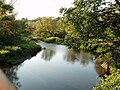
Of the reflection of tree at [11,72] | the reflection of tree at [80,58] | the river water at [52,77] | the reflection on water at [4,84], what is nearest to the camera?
the reflection on water at [4,84]

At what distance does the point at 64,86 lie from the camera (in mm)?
21516

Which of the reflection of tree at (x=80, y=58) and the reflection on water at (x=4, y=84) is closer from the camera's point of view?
the reflection on water at (x=4, y=84)

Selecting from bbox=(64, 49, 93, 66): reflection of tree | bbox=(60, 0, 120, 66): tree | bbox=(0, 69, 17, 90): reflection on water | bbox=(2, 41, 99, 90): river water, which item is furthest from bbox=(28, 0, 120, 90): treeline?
bbox=(64, 49, 93, 66): reflection of tree

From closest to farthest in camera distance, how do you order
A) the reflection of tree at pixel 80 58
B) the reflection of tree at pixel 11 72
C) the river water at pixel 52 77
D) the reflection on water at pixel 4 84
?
1. the reflection on water at pixel 4 84
2. the river water at pixel 52 77
3. the reflection of tree at pixel 11 72
4. the reflection of tree at pixel 80 58

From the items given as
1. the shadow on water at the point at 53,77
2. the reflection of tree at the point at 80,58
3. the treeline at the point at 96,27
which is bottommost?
the reflection of tree at the point at 80,58

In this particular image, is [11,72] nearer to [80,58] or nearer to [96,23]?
[80,58]

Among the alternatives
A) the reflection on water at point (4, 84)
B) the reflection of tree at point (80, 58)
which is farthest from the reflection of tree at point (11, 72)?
the reflection on water at point (4, 84)

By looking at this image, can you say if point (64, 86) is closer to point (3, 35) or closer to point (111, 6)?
point (111, 6)

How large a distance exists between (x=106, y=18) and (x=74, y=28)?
1566 millimetres

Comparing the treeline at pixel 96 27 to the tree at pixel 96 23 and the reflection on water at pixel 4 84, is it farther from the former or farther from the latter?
the reflection on water at pixel 4 84

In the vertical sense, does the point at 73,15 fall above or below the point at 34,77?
above

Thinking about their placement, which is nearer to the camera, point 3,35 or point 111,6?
point 111,6

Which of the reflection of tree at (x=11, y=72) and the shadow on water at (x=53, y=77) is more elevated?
the reflection of tree at (x=11, y=72)

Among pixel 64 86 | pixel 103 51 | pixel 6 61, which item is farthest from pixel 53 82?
pixel 103 51
